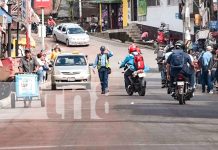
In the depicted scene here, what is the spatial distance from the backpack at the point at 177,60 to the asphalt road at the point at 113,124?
1.19 meters

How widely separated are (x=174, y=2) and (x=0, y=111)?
132 feet

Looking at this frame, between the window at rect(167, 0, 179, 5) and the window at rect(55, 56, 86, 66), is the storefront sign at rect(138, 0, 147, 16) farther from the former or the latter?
the window at rect(55, 56, 86, 66)

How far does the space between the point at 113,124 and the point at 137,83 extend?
32.0 ft

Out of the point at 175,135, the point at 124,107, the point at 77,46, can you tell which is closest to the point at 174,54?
the point at 124,107

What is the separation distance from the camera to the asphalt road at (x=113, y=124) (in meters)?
12.8

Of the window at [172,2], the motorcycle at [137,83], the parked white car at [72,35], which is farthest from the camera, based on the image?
the window at [172,2]

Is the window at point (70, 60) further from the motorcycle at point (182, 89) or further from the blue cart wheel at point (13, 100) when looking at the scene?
the motorcycle at point (182, 89)

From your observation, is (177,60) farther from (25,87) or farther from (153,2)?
(153,2)

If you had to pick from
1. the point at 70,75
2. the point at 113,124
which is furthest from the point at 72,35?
the point at 113,124

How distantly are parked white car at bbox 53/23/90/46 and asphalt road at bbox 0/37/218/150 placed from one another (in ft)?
102

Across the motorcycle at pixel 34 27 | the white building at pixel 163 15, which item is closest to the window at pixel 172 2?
the white building at pixel 163 15

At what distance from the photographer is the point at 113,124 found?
1595 cm

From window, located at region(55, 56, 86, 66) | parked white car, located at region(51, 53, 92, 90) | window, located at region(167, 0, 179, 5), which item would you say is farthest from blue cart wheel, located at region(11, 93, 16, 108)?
window, located at region(167, 0, 179, 5)

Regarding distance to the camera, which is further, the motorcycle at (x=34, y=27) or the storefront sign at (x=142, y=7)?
the storefront sign at (x=142, y=7)
